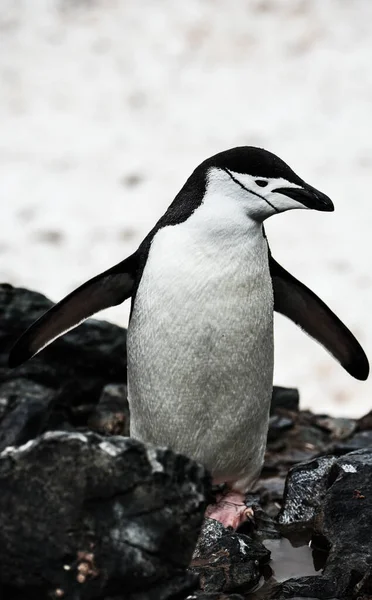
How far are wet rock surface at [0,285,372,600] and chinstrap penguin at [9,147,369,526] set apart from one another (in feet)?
0.87

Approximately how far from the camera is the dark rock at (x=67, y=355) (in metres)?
4.40

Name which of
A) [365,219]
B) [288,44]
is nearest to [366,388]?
[365,219]

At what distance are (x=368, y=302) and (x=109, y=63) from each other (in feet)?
15.5

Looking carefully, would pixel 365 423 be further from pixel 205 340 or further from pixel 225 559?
pixel 225 559

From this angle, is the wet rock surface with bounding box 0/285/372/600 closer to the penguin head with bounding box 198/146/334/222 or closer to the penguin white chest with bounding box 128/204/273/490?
the penguin white chest with bounding box 128/204/273/490

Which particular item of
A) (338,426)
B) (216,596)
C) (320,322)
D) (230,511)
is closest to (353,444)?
(338,426)

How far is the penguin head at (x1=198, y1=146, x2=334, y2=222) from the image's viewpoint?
127 inches

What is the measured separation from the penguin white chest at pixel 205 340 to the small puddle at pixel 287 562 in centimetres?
36

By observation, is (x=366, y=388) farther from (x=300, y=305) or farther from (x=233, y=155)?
(x=233, y=155)

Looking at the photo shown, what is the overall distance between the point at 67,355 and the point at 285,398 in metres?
1.10

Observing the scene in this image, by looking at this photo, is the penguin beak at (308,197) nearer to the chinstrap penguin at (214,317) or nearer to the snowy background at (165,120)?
the chinstrap penguin at (214,317)

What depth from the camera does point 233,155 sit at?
10.6ft

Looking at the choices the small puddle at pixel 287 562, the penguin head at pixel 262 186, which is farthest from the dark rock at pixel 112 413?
the penguin head at pixel 262 186

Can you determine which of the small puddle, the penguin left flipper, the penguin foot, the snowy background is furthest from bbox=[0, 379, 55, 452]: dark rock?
the snowy background
